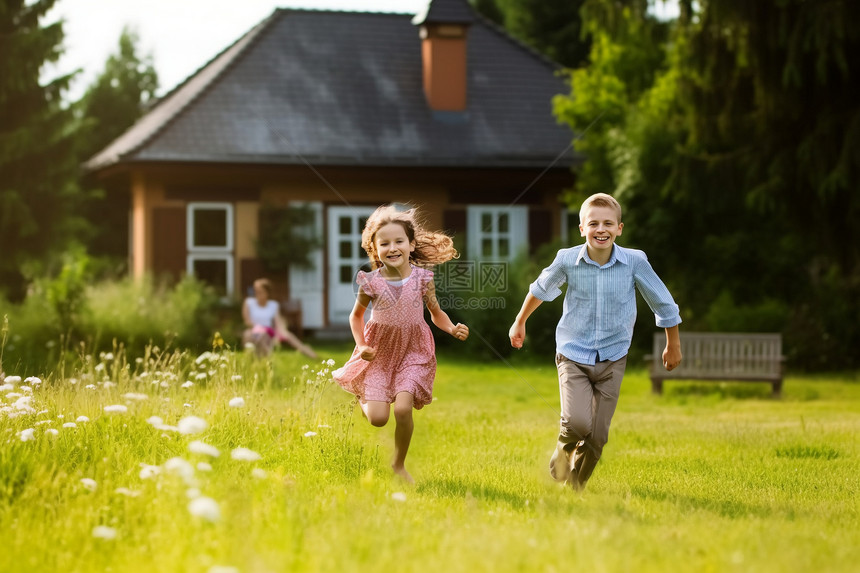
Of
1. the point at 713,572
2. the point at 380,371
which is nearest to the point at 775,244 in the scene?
the point at 380,371

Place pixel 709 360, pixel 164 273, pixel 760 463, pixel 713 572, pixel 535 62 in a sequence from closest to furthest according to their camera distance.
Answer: pixel 713 572 < pixel 760 463 < pixel 709 360 < pixel 164 273 < pixel 535 62

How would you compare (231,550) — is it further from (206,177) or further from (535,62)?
(535,62)

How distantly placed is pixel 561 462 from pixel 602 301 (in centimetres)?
96

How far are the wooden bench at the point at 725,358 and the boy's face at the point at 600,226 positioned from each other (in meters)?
7.40

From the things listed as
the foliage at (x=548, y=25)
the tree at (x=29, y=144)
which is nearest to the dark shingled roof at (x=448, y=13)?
the tree at (x=29, y=144)

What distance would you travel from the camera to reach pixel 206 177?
65.0 ft

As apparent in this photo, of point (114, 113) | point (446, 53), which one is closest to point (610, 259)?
point (446, 53)

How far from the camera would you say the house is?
1973cm

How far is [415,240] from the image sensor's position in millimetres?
6543

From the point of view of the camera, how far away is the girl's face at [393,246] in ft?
20.6

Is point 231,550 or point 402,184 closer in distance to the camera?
point 231,550

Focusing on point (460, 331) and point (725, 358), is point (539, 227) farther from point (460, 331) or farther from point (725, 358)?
point (460, 331)

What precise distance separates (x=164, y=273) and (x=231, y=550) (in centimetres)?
1607

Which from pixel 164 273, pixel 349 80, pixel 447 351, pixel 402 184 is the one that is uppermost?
pixel 349 80
